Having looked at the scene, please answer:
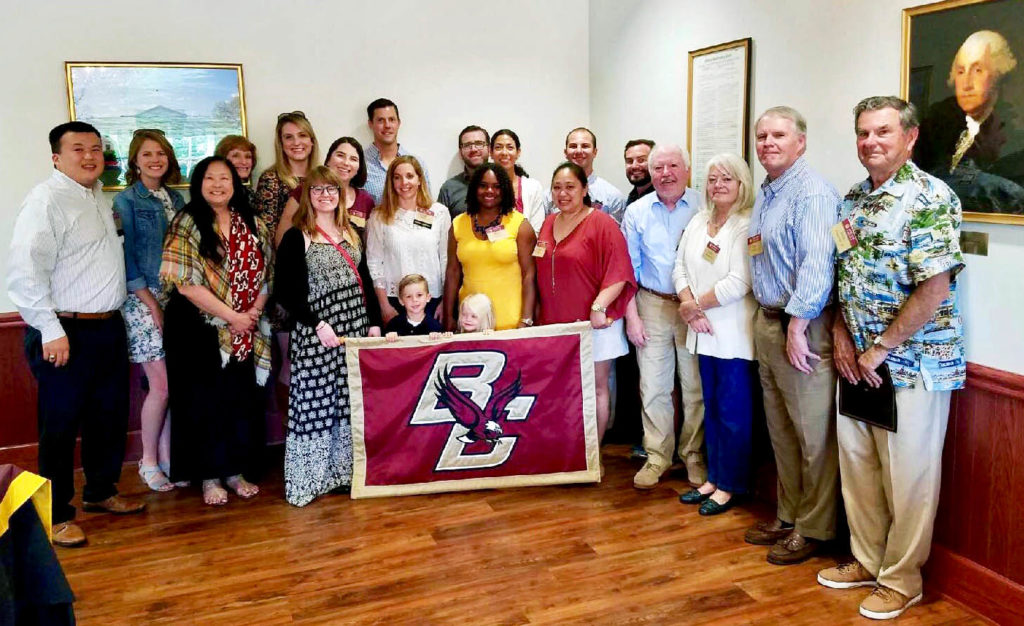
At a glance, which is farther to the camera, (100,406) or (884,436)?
(100,406)

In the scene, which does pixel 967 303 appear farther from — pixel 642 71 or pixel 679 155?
pixel 642 71

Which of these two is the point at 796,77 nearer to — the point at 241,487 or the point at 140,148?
the point at 140,148

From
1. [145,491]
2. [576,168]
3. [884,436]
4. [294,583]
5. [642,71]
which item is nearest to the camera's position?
[884,436]

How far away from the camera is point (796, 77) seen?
3482 mm

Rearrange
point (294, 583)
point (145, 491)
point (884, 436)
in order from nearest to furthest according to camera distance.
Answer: point (884, 436)
point (294, 583)
point (145, 491)

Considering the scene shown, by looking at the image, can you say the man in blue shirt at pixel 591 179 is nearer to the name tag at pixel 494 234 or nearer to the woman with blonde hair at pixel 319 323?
the name tag at pixel 494 234

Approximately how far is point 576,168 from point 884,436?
178 cm

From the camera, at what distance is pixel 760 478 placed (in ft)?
12.2

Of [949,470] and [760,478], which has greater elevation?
[949,470]

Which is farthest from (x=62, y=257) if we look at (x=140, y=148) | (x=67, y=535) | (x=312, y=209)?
(x=67, y=535)

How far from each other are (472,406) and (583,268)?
83cm

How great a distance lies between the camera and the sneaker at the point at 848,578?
2.91 meters

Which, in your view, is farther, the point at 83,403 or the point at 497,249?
the point at 497,249

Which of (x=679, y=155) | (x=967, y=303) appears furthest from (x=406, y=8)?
(x=967, y=303)
